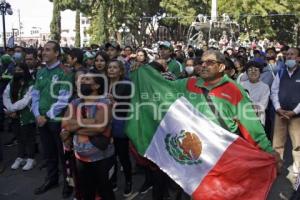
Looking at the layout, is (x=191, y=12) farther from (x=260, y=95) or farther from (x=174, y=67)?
(x=260, y=95)

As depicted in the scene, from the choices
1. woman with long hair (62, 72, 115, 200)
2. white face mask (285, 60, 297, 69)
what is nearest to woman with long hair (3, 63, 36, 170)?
woman with long hair (62, 72, 115, 200)

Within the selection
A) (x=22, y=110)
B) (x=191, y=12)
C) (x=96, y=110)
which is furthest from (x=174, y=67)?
(x=191, y=12)

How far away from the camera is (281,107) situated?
23.2 ft

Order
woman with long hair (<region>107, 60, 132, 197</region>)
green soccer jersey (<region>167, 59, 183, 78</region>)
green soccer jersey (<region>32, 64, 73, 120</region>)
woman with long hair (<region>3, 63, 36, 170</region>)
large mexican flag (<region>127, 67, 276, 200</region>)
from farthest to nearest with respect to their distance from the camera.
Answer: green soccer jersey (<region>167, 59, 183, 78</region>)
woman with long hair (<region>3, 63, 36, 170</region>)
green soccer jersey (<region>32, 64, 73, 120</region>)
woman with long hair (<region>107, 60, 132, 197</region>)
large mexican flag (<region>127, 67, 276, 200</region>)

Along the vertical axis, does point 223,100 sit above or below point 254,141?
above

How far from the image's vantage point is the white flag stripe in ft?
15.0

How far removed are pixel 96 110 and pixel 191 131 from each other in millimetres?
987

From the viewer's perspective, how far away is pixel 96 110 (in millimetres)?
4785

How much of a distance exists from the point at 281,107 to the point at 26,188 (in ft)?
12.8

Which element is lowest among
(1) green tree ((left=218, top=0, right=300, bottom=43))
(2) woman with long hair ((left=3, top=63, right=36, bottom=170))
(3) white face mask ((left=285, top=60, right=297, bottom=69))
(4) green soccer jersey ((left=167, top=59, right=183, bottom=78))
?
(2) woman with long hair ((left=3, top=63, right=36, bottom=170))

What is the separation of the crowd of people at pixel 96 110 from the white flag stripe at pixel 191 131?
0.19 m

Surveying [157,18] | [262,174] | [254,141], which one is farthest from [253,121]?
[157,18]

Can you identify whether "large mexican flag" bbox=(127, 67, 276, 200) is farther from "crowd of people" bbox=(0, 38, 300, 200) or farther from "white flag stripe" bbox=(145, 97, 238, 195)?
"crowd of people" bbox=(0, 38, 300, 200)

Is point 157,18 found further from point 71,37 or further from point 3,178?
point 3,178
